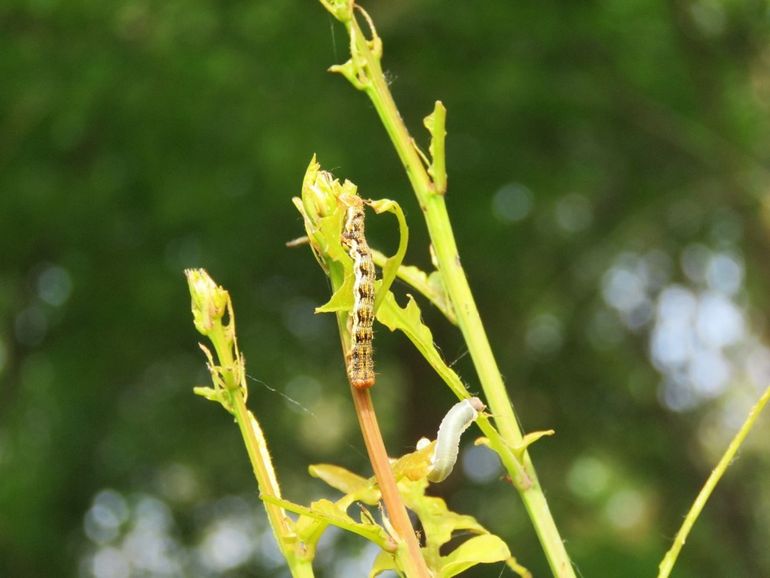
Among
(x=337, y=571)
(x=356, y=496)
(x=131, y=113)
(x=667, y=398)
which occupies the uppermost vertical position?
(x=131, y=113)

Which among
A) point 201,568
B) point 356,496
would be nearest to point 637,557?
point 201,568

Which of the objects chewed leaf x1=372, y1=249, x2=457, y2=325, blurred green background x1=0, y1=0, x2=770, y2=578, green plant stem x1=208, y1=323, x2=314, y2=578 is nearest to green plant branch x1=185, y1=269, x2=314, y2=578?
green plant stem x1=208, y1=323, x2=314, y2=578

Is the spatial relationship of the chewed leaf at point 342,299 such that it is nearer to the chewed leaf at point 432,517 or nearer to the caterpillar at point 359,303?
the caterpillar at point 359,303

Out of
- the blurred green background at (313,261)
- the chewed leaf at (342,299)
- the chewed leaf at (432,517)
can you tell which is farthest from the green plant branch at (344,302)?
the blurred green background at (313,261)

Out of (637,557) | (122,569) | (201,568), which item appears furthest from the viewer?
(122,569)

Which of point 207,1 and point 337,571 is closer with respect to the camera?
point 207,1

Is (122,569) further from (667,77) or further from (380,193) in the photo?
(667,77)
